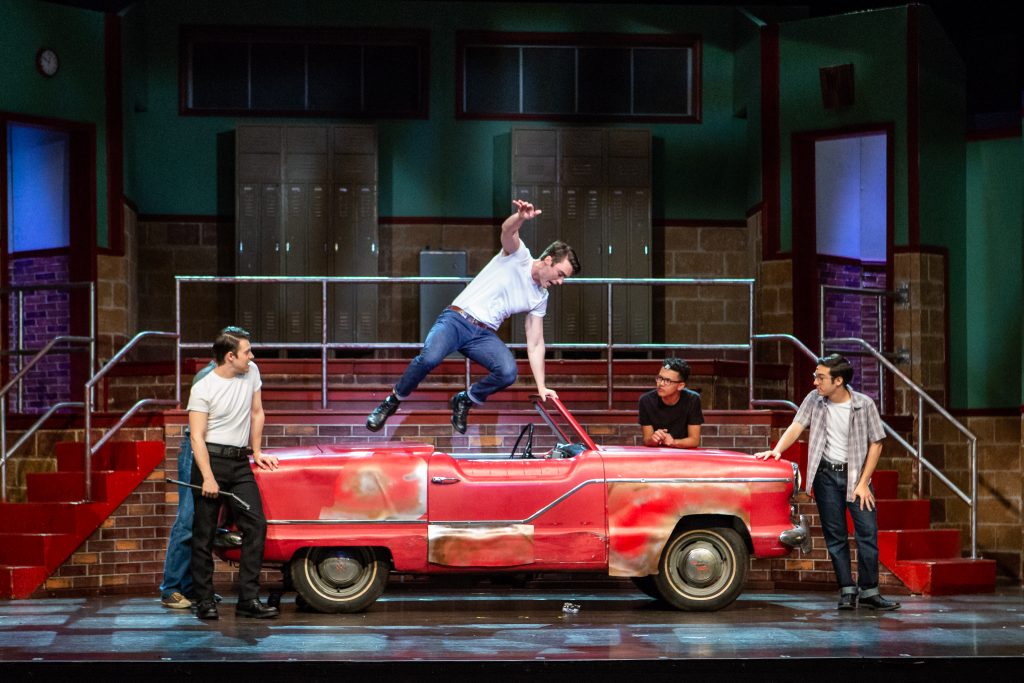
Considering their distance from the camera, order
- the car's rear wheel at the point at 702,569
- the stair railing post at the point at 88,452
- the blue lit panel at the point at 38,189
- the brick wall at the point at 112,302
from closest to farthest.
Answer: the car's rear wheel at the point at 702,569
the stair railing post at the point at 88,452
the brick wall at the point at 112,302
the blue lit panel at the point at 38,189

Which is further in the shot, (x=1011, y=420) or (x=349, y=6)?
(x=349, y=6)

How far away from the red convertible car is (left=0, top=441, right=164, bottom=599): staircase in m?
2.19

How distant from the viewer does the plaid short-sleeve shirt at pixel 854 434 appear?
8383 millimetres

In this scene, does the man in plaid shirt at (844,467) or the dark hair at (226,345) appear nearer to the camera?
the dark hair at (226,345)

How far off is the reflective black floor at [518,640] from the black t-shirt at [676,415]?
1.16 m

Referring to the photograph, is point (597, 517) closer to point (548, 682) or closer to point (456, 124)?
point (548, 682)

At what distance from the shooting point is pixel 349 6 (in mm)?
14797

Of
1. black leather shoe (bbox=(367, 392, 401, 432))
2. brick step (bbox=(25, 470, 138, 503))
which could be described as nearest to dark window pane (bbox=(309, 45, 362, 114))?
brick step (bbox=(25, 470, 138, 503))

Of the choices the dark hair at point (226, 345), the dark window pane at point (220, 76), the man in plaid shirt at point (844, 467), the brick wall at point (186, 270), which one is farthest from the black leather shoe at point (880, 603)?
the dark window pane at point (220, 76)

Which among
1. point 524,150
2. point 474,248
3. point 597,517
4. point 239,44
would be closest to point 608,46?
point 524,150

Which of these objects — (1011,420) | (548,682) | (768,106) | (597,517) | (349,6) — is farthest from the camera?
(349,6)

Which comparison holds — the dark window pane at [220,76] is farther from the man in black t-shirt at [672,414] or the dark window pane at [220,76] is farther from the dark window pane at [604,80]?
the man in black t-shirt at [672,414]

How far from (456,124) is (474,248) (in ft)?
4.67

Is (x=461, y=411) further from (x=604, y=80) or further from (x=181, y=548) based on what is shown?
(x=604, y=80)
